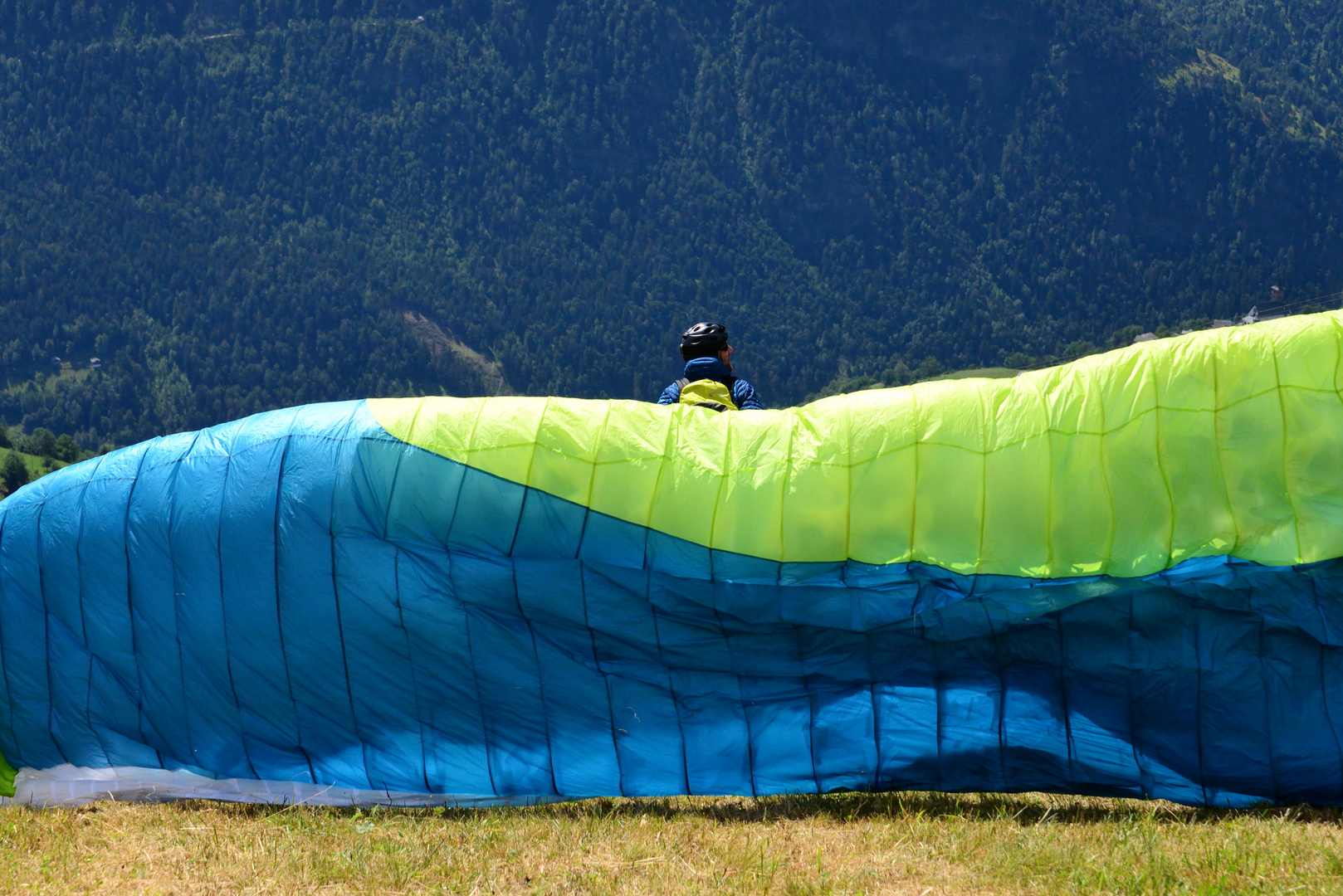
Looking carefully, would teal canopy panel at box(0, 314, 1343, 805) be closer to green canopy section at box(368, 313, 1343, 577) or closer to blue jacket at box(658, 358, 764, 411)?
green canopy section at box(368, 313, 1343, 577)

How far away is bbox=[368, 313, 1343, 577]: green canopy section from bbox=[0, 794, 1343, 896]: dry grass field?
1.47 metres

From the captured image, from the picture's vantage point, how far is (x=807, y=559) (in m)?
6.97

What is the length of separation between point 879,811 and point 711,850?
123cm

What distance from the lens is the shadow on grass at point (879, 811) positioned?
6449mm

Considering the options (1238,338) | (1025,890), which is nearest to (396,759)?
(1025,890)

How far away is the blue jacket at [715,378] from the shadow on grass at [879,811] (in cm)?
276

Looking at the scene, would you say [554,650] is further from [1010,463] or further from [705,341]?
[1010,463]

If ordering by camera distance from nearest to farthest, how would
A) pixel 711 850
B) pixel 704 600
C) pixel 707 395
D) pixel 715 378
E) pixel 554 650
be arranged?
1. pixel 711 850
2. pixel 704 600
3. pixel 554 650
4. pixel 707 395
5. pixel 715 378

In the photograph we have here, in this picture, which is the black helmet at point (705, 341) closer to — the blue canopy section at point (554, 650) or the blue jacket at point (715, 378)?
the blue jacket at point (715, 378)

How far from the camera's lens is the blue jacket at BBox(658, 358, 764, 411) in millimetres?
8305

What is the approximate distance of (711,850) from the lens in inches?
245

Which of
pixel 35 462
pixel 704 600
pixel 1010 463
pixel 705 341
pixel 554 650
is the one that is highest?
pixel 705 341

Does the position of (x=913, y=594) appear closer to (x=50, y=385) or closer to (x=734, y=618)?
(x=734, y=618)

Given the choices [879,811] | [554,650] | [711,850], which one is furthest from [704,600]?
[879,811]
